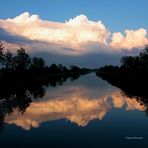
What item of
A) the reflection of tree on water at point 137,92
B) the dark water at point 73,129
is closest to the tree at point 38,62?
the reflection of tree on water at point 137,92

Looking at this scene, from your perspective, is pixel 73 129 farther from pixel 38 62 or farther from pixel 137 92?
pixel 38 62

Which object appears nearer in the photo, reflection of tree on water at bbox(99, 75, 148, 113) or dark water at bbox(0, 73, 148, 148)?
dark water at bbox(0, 73, 148, 148)

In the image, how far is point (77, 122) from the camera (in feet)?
74.8

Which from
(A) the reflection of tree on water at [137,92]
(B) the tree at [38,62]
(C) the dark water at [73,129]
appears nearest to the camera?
(C) the dark water at [73,129]

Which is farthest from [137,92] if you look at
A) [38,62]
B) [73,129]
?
[38,62]

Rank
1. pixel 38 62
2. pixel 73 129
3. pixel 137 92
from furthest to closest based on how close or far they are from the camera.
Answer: pixel 38 62 → pixel 137 92 → pixel 73 129

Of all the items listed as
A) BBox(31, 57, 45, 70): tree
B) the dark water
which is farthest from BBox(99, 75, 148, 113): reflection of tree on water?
BBox(31, 57, 45, 70): tree

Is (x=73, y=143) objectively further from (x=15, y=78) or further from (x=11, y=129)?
(x=15, y=78)

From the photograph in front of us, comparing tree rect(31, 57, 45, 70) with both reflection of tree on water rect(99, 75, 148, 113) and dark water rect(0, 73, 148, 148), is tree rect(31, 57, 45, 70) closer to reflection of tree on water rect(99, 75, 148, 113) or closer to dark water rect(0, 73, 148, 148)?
reflection of tree on water rect(99, 75, 148, 113)

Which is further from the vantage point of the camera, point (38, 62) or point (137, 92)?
point (38, 62)

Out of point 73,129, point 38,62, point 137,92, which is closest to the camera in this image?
point 73,129

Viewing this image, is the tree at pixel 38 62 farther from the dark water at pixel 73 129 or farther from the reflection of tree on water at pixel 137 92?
the dark water at pixel 73 129

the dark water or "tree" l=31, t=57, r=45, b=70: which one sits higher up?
"tree" l=31, t=57, r=45, b=70

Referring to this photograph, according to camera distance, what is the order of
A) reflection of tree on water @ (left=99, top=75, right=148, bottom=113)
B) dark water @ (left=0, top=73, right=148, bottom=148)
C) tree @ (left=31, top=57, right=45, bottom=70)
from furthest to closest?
tree @ (left=31, top=57, right=45, bottom=70), reflection of tree on water @ (left=99, top=75, right=148, bottom=113), dark water @ (left=0, top=73, right=148, bottom=148)
